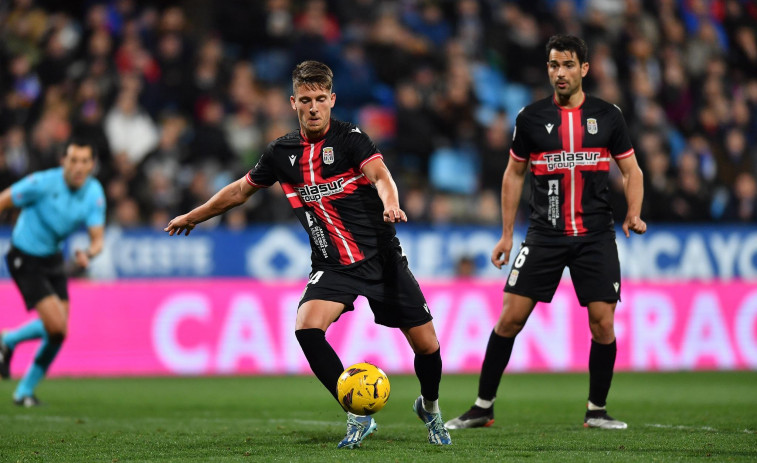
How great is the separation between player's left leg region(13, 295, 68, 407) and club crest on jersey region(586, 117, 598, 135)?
5.11 meters

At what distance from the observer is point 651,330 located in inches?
562

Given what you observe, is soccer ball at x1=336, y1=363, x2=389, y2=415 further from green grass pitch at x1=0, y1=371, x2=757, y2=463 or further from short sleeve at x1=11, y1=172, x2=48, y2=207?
short sleeve at x1=11, y1=172, x2=48, y2=207

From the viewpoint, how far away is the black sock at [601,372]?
785 cm

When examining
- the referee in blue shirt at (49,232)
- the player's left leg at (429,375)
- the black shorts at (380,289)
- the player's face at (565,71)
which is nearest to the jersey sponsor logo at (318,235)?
the black shorts at (380,289)

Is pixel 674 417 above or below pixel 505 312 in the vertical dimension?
below

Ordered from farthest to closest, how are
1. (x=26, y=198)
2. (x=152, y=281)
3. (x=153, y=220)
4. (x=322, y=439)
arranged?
(x=153, y=220)
(x=152, y=281)
(x=26, y=198)
(x=322, y=439)

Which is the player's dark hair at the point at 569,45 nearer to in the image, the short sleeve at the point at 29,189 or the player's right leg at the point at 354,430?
the player's right leg at the point at 354,430

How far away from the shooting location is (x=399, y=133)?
53.7 feet

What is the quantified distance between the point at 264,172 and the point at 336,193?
51 cm

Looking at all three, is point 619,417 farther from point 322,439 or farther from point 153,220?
point 153,220

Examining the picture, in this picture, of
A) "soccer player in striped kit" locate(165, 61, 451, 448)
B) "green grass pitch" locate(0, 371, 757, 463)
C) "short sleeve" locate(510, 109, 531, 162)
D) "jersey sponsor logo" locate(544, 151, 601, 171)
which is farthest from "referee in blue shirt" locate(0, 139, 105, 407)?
"jersey sponsor logo" locate(544, 151, 601, 171)

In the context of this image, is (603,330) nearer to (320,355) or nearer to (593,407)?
(593,407)

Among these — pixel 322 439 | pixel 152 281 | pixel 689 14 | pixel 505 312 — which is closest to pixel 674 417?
pixel 505 312

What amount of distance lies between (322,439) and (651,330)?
8064 mm
